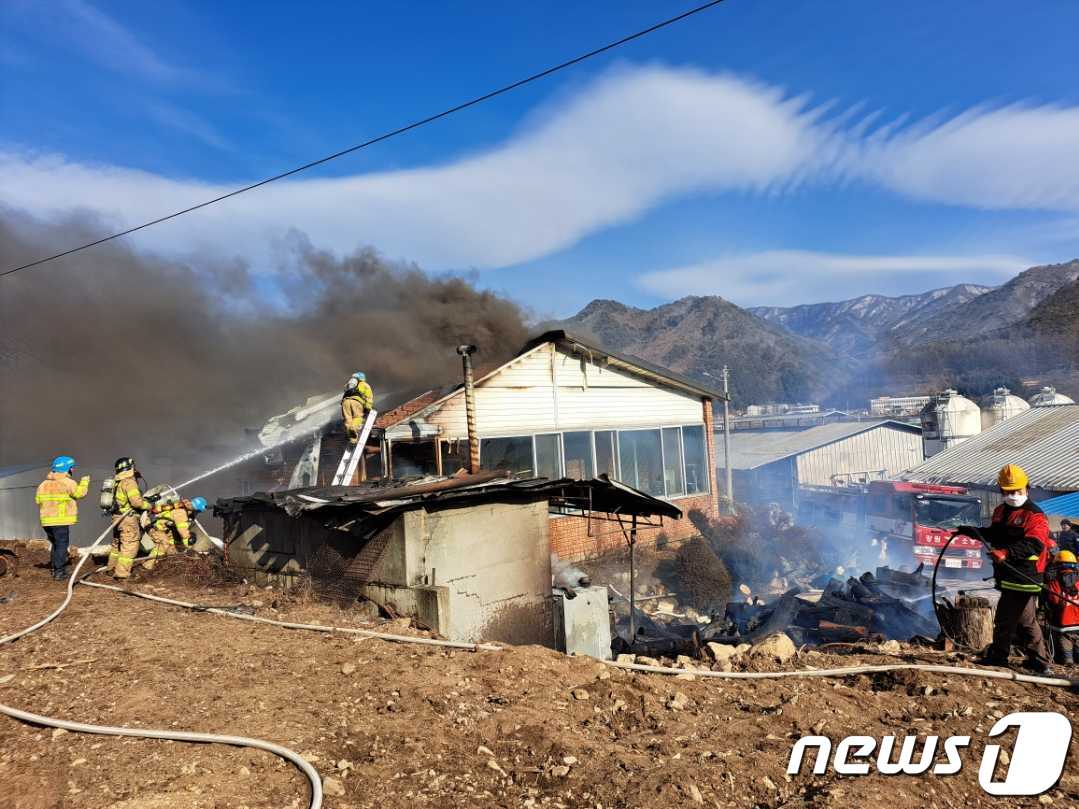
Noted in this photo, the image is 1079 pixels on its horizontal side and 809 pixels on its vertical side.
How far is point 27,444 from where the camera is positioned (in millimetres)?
18719

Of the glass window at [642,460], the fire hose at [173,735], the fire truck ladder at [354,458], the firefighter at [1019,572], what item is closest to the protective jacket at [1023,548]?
the firefighter at [1019,572]

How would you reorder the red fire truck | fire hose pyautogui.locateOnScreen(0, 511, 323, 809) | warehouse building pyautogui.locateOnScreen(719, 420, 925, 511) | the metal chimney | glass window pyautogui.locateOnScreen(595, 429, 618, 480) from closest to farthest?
fire hose pyautogui.locateOnScreen(0, 511, 323, 809)
the metal chimney
the red fire truck
glass window pyautogui.locateOnScreen(595, 429, 618, 480)
warehouse building pyautogui.locateOnScreen(719, 420, 925, 511)

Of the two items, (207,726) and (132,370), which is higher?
(132,370)

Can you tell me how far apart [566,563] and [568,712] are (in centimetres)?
998

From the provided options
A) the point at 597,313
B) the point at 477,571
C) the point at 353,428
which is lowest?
the point at 477,571

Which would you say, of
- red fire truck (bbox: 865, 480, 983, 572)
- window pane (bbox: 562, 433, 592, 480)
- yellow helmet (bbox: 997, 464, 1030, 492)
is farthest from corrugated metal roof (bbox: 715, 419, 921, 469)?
yellow helmet (bbox: 997, 464, 1030, 492)

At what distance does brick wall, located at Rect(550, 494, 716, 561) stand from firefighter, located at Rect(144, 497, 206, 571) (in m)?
6.81

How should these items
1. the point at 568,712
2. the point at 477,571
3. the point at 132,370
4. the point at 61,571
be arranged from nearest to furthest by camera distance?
1. the point at 568,712
2. the point at 477,571
3. the point at 61,571
4. the point at 132,370

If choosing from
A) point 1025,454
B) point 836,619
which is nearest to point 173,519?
point 836,619

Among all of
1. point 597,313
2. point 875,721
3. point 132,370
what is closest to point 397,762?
point 875,721

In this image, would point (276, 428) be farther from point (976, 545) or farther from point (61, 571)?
point (976, 545)

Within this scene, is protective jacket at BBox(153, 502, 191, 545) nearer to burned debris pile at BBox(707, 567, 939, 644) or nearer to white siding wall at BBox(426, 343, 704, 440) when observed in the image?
white siding wall at BBox(426, 343, 704, 440)

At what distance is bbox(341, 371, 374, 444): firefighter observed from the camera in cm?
1187

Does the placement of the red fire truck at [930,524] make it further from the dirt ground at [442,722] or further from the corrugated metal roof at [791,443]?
the dirt ground at [442,722]
